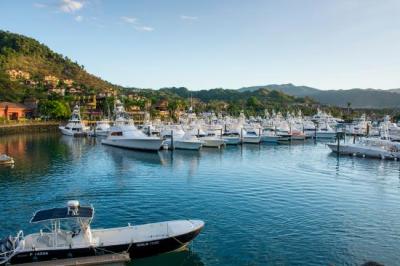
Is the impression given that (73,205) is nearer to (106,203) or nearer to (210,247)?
(210,247)

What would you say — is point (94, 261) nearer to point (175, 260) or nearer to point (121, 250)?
point (121, 250)

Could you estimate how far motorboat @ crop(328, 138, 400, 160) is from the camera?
2766 inches

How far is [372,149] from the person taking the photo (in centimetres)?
7169

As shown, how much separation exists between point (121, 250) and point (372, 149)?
60.7 metres

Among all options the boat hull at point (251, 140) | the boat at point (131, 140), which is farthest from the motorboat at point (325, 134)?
the boat at point (131, 140)

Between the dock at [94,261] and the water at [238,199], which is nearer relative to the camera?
the dock at [94,261]

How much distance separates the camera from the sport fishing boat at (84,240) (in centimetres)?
2170

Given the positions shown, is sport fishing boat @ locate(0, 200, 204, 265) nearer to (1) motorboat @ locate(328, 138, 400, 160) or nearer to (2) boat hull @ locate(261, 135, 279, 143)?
(1) motorboat @ locate(328, 138, 400, 160)

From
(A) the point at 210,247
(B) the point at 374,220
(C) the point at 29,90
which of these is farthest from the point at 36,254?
(C) the point at 29,90

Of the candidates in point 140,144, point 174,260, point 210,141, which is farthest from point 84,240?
point 210,141

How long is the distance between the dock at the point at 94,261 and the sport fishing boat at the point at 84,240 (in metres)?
0.23

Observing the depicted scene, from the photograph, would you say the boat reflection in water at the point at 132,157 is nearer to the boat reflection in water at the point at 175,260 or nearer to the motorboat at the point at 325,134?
the boat reflection in water at the point at 175,260

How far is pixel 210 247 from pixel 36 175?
30754 millimetres

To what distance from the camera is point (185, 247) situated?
82.5 ft
